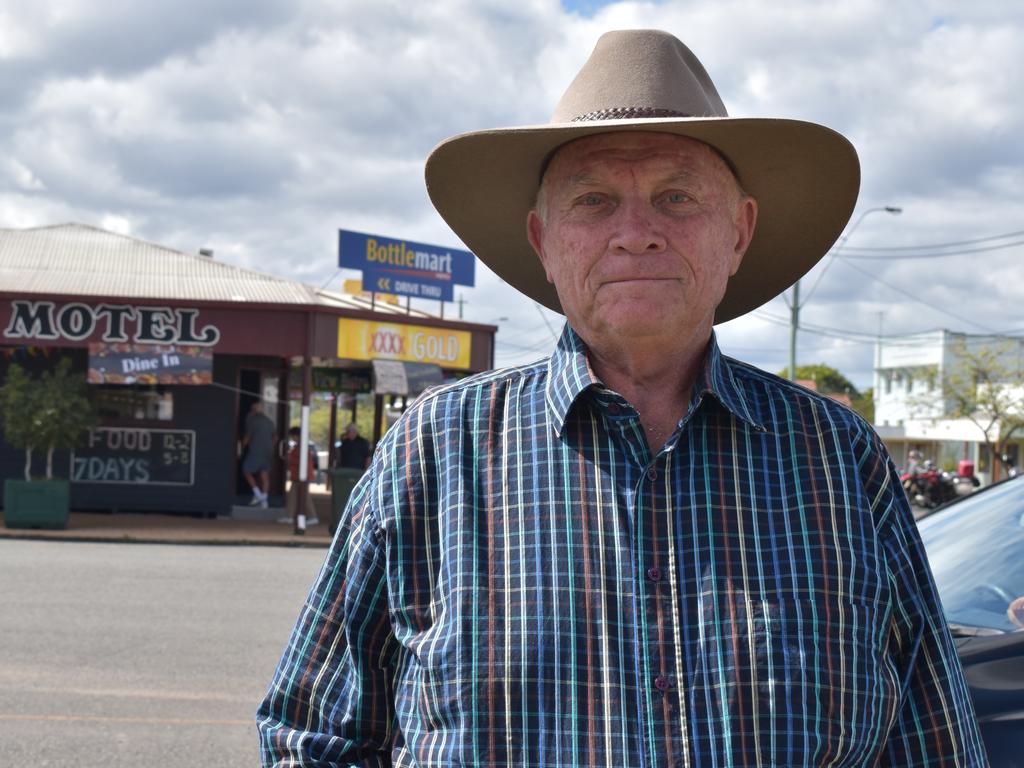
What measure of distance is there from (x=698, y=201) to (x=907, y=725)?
2.92 ft

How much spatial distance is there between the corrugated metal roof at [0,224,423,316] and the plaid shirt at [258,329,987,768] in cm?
1759

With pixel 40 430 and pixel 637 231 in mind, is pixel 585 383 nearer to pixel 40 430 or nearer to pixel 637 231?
pixel 637 231

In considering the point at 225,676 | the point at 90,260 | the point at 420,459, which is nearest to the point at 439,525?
the point at 420,459

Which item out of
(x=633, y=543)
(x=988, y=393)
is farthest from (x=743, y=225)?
(x=988, y=393)

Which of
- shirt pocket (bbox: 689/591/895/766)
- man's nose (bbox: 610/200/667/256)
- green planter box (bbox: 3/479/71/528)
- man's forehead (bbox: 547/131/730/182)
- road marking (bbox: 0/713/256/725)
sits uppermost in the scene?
man's forehead (bbox: 547/131/730/182)

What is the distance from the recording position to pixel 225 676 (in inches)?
280

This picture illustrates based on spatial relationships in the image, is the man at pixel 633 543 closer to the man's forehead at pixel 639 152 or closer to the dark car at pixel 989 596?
the man's forehead at pixel 639 152

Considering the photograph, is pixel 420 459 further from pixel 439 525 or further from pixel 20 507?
pixel 20 507

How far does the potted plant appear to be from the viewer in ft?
55.7

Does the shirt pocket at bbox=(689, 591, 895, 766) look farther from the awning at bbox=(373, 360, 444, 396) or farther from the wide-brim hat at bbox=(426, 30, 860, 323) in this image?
the awning at bbox=(373, 360, 444, 396)

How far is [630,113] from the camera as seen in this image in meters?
1.84

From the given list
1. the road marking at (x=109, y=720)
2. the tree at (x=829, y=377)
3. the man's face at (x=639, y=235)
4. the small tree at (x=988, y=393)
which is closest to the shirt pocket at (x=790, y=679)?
the man's face at (x=639, y=235)

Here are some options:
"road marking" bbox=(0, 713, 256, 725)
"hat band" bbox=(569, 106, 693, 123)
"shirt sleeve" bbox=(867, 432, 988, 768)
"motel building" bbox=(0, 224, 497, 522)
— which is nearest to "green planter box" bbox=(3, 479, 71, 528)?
"motel building" bbox=(0, 224, 497, 522)

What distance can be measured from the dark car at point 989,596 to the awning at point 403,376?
16078 millimetres
